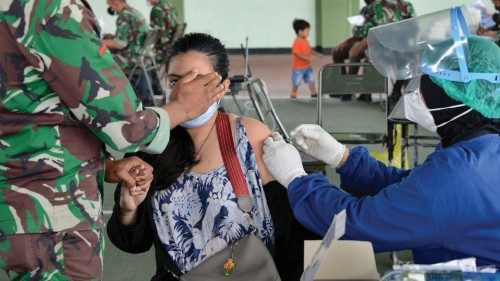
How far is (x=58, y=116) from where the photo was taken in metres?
1.37

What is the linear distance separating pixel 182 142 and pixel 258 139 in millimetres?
209

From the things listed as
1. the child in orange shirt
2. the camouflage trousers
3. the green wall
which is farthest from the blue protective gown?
the green wall

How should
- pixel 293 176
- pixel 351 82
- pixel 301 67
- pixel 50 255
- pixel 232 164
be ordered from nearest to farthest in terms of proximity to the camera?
pixel 50 255, pixel 293 176, pixel 232 164, pixel 351 82, pixel 301 67

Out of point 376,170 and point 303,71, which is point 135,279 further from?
point 303,71

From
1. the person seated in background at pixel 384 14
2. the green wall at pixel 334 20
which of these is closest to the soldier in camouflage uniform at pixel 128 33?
the person seated in background at pixel 384 14

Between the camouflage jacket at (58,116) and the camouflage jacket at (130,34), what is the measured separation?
661cm

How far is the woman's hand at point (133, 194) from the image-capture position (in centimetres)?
157

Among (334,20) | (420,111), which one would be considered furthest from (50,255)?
(334,20)

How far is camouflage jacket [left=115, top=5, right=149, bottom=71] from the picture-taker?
7922 millimetres

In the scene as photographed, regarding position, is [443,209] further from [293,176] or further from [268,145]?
[268,145]

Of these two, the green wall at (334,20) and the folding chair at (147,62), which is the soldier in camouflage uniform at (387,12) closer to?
the folding chair at (147,62)

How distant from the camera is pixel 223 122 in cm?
195

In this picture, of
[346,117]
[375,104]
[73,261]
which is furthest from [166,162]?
[375,104]

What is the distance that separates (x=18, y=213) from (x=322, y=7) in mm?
14413
